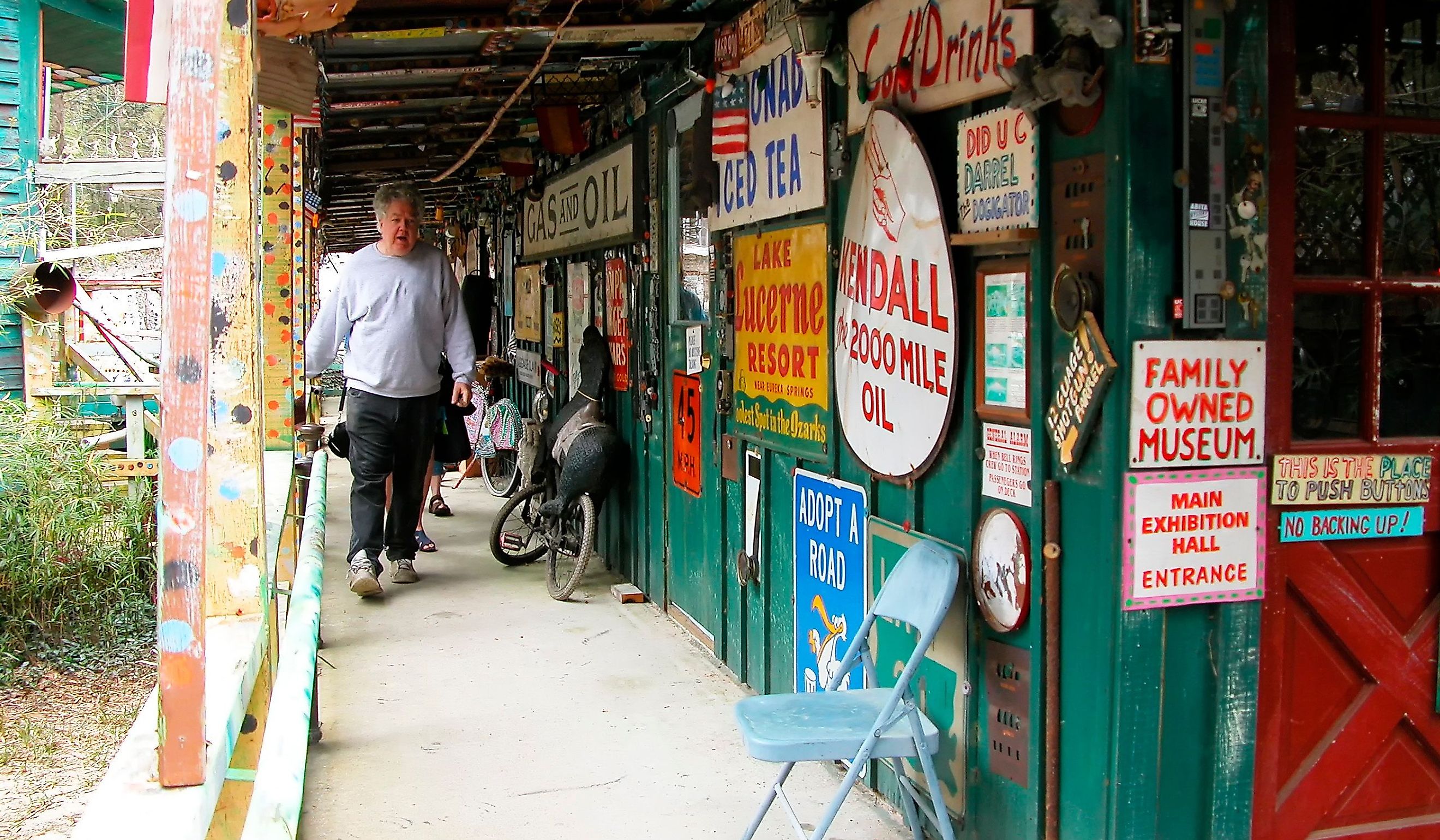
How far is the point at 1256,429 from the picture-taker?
9.31 ft

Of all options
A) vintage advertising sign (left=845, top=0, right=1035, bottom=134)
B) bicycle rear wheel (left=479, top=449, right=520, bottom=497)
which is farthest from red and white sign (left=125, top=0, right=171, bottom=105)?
bicycle rear wheel (left=479, top=449, right=520, bottom=497)

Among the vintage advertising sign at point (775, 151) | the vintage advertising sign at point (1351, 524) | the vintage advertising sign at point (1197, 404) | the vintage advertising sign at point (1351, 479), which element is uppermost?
the vintage advertising sign at point (775, 151)

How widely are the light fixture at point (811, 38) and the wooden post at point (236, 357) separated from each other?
2112 mm

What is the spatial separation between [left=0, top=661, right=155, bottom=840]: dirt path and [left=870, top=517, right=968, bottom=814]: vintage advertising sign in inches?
119

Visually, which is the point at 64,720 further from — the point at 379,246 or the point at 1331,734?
the point at 1331,734

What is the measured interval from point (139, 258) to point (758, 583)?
22.9 meters

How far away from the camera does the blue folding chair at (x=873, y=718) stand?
3121 mm

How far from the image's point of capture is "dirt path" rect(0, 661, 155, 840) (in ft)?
15.2

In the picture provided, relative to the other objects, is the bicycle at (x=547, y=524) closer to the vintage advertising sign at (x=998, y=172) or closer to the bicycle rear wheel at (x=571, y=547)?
the bicycle rear wheel at (x=571, y=547)

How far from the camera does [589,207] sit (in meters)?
7.89

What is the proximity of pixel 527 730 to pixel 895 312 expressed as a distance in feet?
7.72

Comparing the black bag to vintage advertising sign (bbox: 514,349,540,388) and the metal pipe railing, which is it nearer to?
vintage advertising sign (bbox: 514,349,540,388)

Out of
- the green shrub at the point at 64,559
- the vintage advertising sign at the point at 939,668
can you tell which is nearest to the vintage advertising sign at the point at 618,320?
the green shrub at the point at 64,559

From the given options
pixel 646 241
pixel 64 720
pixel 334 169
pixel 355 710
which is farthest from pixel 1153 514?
pixel 334 169
